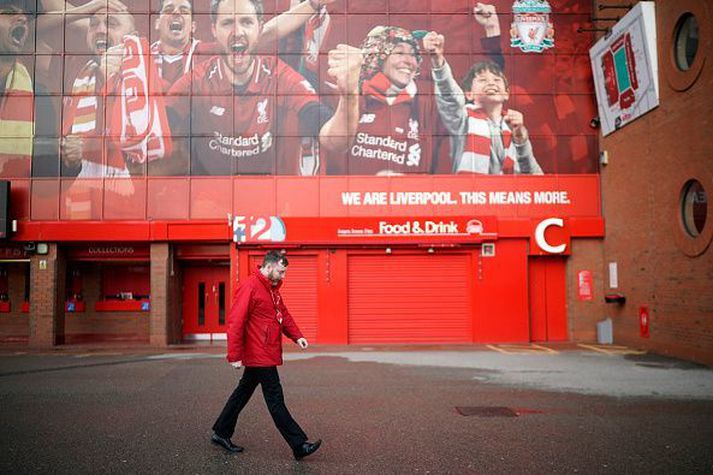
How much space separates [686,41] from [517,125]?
17.4 feet

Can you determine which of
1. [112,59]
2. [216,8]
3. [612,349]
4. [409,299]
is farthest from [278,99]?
[612,349]

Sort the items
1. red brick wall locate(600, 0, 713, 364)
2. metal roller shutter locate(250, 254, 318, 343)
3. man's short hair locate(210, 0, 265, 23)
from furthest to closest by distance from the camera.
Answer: man's short hair locate(210, 0, 265, 23) < metal roller shutter locate(250, 254, 318, 343) < red brick wall locate(600, 0, 713, 364)

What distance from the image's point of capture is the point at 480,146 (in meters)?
17.8

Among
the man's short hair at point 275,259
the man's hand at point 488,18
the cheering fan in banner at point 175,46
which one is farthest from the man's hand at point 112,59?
the man's short hair at point 275,259

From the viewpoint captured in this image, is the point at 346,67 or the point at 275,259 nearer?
the point at 275,259

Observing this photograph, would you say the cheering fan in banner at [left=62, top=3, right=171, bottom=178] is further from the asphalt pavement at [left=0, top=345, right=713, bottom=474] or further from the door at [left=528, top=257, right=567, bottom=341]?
the door at [left=528, top=257, right=567, bottom=341]

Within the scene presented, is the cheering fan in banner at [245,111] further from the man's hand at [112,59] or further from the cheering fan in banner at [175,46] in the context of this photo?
the man's hand at [112,59]

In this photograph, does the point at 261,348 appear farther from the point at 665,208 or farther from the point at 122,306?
the point at 122,306

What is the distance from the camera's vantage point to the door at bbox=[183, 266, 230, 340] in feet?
60.8

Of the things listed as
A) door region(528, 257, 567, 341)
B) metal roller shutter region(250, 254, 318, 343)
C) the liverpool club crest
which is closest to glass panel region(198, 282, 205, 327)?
metal roller shutter region(250, 254, 318, 343)

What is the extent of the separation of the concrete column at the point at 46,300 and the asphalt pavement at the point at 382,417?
4.41 meters

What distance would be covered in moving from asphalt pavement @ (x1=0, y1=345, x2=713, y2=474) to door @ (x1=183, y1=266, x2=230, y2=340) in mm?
5517

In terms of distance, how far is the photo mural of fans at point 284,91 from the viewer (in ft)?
57.6

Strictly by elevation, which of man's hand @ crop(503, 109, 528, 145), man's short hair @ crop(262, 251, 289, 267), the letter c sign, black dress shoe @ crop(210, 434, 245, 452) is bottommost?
black dress shoe @ crop(210, 434, 245, 452)
